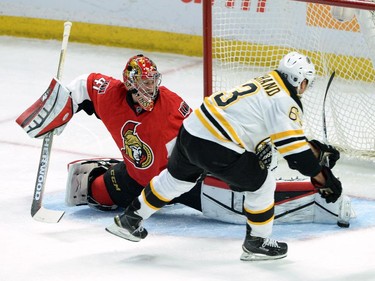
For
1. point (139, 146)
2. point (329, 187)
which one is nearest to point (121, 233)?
point (139, 146)

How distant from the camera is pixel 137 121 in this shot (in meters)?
4.00

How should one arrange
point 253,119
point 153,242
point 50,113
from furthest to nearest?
point 50,113 < point 153,242 < point 253,119

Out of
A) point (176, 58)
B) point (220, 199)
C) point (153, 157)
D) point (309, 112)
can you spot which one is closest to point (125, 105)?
point (153, 157)

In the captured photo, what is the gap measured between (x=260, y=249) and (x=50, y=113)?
3.29ft

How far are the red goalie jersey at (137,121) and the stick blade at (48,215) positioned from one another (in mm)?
314

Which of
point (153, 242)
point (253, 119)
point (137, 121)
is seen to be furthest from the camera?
point (137, 121)

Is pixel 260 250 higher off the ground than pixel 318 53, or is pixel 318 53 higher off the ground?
pixel 318 53

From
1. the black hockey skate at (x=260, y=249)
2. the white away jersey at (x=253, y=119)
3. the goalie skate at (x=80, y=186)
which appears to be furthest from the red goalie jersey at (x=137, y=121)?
the black hockey skate at (x=260, y=249)

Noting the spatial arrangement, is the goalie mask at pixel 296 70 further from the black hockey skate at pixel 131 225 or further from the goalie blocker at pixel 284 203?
the black hockey skate at pixel 131 225

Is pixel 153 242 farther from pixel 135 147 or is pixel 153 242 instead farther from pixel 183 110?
pixel 183 110

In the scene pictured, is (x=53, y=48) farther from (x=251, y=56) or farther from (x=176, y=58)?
(x=251, y=56)

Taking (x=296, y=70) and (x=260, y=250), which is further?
(x=260, y=250)

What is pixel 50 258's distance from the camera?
12.0ft

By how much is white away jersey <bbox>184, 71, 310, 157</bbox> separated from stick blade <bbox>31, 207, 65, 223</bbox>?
29.2 inches
